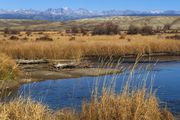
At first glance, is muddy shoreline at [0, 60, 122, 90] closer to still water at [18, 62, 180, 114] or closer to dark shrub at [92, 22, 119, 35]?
still water at [18, 62, 180, 114]

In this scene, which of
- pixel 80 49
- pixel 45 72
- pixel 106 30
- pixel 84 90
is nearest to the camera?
pixel 84 90

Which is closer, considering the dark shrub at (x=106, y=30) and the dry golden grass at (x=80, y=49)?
the dry golden grass at (x=80, y=49)

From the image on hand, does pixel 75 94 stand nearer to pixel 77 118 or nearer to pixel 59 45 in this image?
pixel 77 118

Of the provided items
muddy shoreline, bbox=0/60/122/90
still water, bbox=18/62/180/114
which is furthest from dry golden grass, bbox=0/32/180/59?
still water, bbox=18/62/180/114

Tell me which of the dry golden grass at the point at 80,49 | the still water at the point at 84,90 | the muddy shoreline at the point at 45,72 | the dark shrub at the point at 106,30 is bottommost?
the dark shrub at the point at 106,30

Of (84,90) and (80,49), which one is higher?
(84,90)

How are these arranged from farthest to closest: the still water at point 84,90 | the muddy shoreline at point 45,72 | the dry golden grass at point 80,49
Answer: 1. the dry golden grass at point 80,49
2. the muddy shoreline at point 45,72
3. the still water at point 84,90

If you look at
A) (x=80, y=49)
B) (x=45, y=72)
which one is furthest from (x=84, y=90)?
(x=80, y=49)

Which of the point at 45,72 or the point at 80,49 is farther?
the point at 80,49

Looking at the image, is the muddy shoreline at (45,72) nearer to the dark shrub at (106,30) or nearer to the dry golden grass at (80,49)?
the dry golden grass at (80,49)

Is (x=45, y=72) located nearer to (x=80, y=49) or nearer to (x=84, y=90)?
(x=84, y=90)

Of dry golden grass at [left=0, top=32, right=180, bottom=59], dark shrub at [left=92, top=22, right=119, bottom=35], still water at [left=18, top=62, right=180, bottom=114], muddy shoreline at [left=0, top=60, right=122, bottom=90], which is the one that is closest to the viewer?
still water at [left=18, top=62, right=180, bottom=114]

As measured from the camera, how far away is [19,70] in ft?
92.8

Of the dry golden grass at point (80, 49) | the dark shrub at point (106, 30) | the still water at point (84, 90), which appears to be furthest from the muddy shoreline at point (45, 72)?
the dark shrub at point (106, 30)
